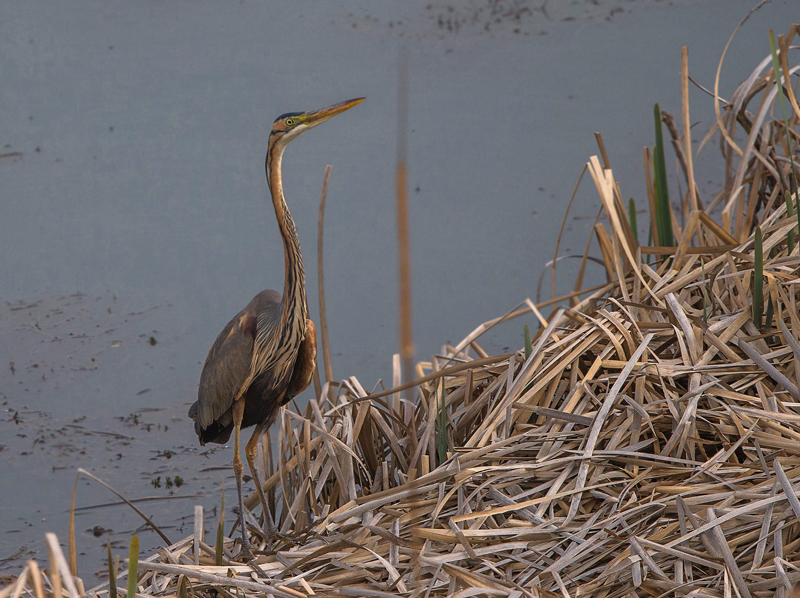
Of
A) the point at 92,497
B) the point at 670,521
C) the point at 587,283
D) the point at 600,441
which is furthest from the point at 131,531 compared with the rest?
the point at 587,283

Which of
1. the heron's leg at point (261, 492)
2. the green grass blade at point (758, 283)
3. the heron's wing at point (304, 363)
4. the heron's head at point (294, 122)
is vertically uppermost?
the heron's head at point (294, 122)

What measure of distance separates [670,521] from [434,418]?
58 cm

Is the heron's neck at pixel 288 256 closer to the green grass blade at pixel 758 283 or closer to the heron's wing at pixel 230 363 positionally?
the heron's wing at pixel 230 363

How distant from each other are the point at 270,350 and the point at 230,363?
12 centimetres

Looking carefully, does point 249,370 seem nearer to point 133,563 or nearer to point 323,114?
point 323,114

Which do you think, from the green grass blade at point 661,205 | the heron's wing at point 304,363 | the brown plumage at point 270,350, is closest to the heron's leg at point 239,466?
the brown plumage at point 270,350

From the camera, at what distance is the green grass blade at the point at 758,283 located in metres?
1.53

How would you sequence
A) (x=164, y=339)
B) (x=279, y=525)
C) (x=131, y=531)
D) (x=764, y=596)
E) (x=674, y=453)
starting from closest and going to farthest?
1. (x=764, y=596)
2. (x=674, y=453)
3. (x=279, y=525)
4. (x=131, y=531)
5. (x=164, y=339)

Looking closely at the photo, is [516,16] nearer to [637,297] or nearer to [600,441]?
[637,297]

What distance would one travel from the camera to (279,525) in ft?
6.89

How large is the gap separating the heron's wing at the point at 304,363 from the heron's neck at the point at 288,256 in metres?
0.07

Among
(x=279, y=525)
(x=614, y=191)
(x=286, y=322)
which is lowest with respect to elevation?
(x=279, y=525)

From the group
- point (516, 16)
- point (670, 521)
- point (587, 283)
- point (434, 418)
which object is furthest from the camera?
point (516, 16)

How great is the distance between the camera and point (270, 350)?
1.99 meters
